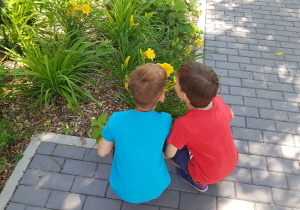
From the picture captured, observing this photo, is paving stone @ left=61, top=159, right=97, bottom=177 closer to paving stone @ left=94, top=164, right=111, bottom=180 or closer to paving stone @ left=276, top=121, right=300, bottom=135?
paving stone @ left=94, top=164, right=111, bottom=180

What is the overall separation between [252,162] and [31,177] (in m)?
2.17

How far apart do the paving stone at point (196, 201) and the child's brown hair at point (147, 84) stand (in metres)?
1.09

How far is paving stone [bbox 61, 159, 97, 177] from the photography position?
7.61 feet

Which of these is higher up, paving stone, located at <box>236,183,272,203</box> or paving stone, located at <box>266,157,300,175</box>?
paving stone, located at <box>236,183,272,203</box>

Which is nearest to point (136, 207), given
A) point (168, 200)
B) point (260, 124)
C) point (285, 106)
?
point (168, 200)

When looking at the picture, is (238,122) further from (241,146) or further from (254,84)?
(254,84)

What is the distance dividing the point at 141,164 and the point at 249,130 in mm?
1637

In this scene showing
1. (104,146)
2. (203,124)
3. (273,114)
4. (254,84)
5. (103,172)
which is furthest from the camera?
(254,84)

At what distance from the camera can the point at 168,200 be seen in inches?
86.0

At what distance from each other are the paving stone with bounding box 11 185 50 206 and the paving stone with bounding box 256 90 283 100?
2.72 m

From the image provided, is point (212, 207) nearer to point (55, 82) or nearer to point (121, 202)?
point (121, 202)

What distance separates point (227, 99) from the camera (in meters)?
3.12

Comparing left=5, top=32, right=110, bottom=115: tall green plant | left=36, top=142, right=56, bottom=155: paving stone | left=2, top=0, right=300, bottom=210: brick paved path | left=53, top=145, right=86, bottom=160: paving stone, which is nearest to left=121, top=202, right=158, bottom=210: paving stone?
left=2, top=0, right=300, bottom=210: brick paved path

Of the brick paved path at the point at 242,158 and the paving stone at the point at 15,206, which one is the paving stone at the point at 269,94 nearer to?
the brick paved path at the point at 242,158
